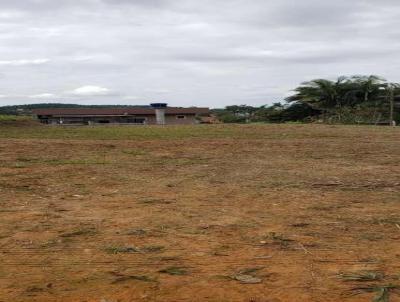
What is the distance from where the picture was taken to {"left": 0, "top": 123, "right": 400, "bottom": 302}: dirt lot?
359 centimetres

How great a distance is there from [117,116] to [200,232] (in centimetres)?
4152

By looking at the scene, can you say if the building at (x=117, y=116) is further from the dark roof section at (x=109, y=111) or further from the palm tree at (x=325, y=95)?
the palm tree at (x=325, y=95)

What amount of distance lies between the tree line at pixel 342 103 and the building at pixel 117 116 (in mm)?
9464

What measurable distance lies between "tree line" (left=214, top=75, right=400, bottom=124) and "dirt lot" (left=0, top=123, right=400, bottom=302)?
76.0 feet

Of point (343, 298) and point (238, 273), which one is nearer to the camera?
point (343, 298)

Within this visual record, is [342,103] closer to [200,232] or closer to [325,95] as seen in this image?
[325,95]

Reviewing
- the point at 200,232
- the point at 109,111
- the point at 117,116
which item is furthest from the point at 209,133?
the point at 109,111

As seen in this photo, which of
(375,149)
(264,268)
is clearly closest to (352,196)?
(264,268)

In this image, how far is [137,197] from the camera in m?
6.86

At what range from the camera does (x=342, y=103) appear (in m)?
35.5

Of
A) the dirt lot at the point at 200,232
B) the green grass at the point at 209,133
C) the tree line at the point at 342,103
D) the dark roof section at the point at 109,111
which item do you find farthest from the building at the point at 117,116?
the dirt lot at the point at 200,232

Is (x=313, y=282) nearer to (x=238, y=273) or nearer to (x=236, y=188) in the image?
(x=238, y=273)

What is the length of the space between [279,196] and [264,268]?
2.95 meters

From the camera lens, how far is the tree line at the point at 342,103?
32.1 meters
